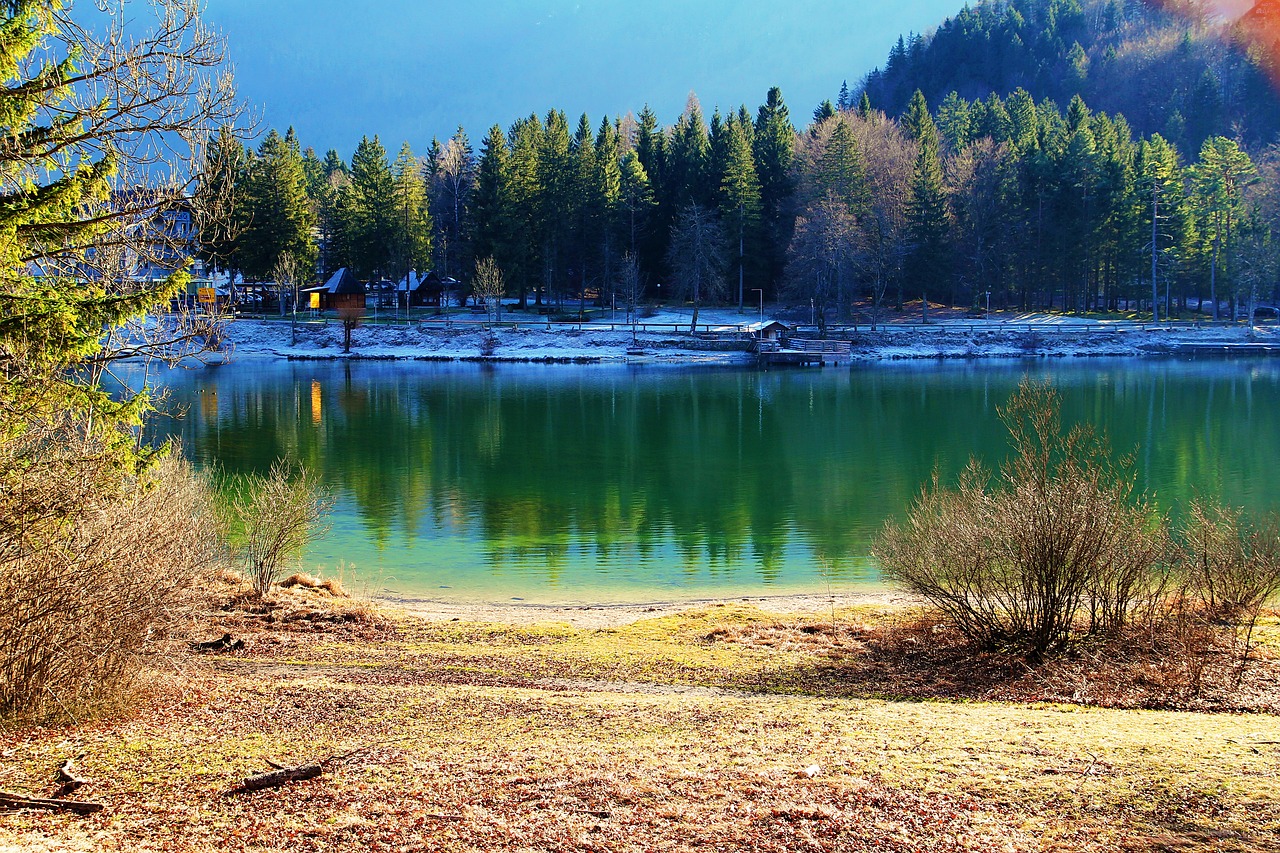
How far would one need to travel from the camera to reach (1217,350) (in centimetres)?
7044

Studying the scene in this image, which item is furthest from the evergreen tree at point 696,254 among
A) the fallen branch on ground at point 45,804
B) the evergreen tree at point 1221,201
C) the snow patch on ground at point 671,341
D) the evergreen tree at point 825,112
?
the fallen branch on ground at point 45,804

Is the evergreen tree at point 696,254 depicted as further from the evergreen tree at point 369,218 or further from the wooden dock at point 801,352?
the evergreen tree at point 369,218

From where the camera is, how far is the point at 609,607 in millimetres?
16844

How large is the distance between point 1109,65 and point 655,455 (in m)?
144

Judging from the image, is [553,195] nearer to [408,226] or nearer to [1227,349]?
[408,226]

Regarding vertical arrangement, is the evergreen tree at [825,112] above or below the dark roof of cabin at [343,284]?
above

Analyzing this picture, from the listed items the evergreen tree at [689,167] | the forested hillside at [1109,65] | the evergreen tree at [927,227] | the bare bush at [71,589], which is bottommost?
the bare bush at [71,589]

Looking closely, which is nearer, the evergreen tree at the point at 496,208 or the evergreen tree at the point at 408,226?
the evergreen tree at the point at 496,208

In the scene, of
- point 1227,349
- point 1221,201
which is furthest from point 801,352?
point 1221,201

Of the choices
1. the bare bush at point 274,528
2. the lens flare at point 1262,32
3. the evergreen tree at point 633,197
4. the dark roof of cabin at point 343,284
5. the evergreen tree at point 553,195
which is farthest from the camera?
the lens flare at point 1262,32

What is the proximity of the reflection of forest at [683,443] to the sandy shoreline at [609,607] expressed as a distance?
7.47ft

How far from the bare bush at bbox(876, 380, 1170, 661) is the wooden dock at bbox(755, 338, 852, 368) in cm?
5462

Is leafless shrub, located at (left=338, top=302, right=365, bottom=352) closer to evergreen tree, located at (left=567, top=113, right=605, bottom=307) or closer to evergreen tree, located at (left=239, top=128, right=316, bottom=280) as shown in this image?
evergreen tree, located at (left=239, top=128, right=316, bottom=280)

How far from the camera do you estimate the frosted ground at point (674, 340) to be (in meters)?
70.1
